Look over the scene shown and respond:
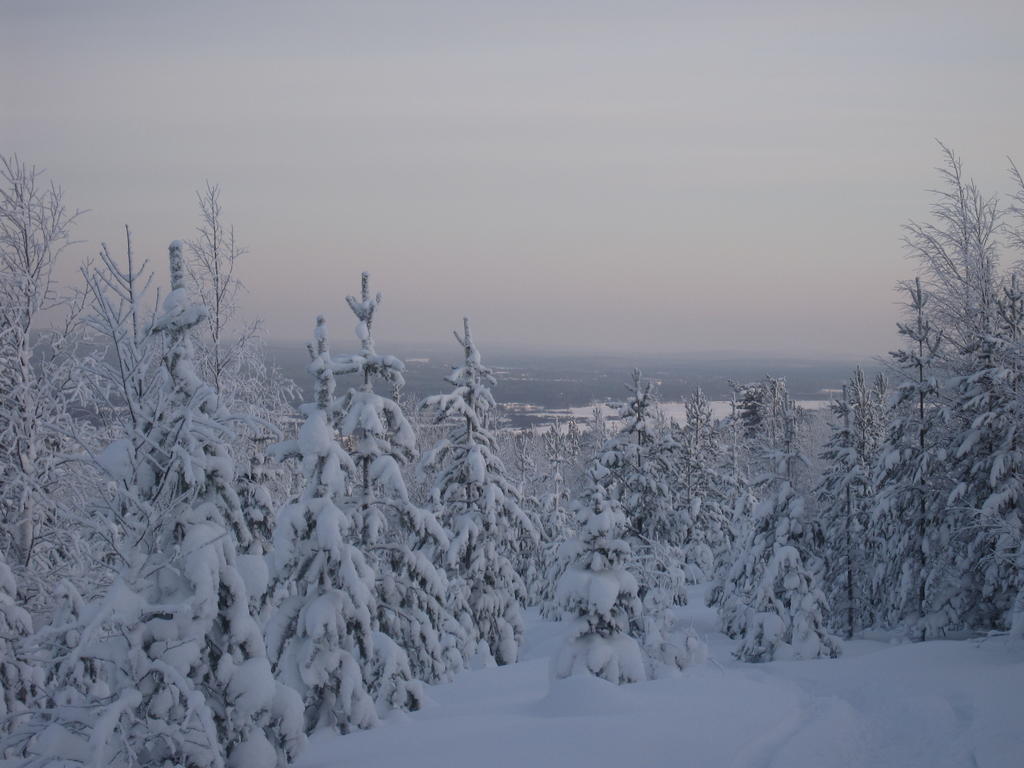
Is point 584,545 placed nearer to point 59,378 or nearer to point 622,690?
point 622,690

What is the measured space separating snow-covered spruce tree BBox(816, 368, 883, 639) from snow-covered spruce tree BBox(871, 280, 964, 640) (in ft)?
3.57

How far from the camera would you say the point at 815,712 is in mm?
12852

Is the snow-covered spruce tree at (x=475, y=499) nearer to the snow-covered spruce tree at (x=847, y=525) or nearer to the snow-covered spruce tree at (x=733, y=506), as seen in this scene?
the snow-covered spruce tree at (x=733, y=506)

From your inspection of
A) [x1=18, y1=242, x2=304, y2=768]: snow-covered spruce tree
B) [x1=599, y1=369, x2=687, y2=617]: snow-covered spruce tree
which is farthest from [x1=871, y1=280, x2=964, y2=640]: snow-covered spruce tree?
[x1=18, y1=242, x2=304, y2=768]: snow-covered spruce tree

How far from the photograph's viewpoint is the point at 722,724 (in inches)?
432

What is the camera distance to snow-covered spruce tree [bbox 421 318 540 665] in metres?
20.4

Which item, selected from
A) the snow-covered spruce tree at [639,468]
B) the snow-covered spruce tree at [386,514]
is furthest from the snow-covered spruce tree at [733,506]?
the snow-covered spruce tree at [386,514]

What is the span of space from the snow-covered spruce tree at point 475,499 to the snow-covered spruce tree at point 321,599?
8.52 meters

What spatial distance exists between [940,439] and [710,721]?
601 inches

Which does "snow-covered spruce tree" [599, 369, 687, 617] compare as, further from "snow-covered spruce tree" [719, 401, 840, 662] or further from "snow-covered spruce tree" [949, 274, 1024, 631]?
"snow-covered spruce tree" [949, 274, 1024, 631]

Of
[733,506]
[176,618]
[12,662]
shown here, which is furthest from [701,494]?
[176,618]

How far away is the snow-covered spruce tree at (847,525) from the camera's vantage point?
24.4m

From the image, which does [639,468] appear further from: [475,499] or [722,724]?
[722,724]

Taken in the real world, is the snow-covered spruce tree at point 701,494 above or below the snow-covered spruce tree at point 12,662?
below
